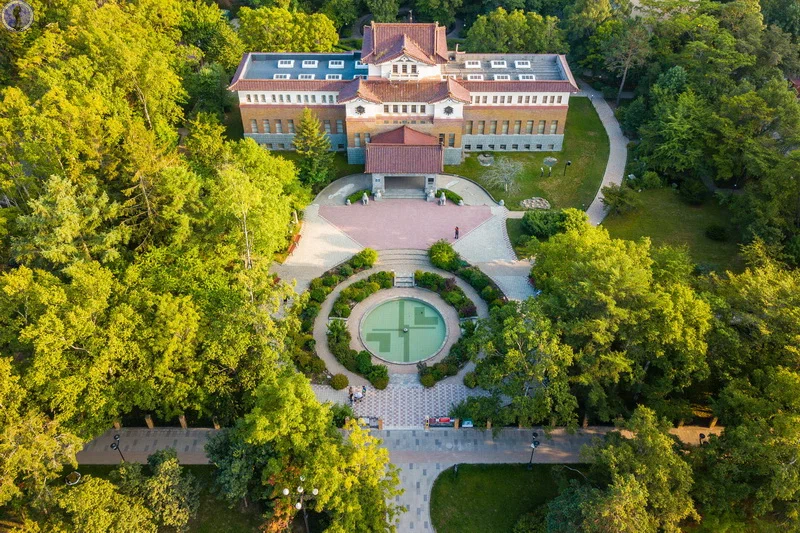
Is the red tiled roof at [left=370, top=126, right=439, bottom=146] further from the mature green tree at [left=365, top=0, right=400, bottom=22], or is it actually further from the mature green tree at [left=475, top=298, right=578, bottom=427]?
the mature green tree at [left=365, top=0, right=400, bottom=22]

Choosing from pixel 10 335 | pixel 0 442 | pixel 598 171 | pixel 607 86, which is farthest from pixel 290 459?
pixel 607 86

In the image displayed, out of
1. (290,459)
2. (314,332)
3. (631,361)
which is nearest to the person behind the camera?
(290,459)

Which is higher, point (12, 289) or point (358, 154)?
point (12, 289)

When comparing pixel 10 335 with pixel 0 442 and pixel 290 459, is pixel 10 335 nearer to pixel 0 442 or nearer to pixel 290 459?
pixel 0 442

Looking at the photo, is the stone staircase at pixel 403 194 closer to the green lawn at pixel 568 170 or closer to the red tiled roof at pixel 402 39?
the green lawn at pixel 568 170

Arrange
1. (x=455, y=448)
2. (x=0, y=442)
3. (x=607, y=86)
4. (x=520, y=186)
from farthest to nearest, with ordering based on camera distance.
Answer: (x=607, y=86)
(x=520, y=186)
(x=455, y=448)
(x=0, y=442)

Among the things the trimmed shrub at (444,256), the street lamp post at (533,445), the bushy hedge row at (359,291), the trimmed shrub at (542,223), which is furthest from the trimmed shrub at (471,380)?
the trimmed shrub at (542,223)

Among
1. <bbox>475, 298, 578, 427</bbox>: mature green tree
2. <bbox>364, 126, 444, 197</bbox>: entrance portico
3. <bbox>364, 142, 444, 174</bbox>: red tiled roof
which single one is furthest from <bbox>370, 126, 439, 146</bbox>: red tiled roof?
<bbox>475, 298, 578, 427</bbox>: mature green tree
